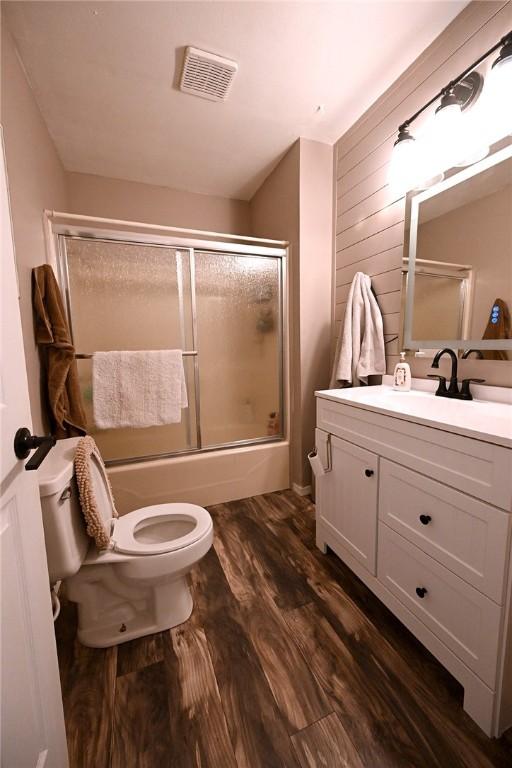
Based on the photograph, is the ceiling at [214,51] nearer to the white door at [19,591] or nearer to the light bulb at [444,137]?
the light bulb at [444,137]

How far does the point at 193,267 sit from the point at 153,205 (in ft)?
3.15

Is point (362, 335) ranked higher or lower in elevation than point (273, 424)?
higher

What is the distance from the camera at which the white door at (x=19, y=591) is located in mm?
515

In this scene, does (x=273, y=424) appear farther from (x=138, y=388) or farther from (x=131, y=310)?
(x=131, y=310)

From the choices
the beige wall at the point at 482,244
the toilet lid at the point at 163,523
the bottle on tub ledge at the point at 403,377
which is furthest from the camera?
the bottle on tub ledge at the point at 403,377

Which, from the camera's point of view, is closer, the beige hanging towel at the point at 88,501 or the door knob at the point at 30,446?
the door knob at the point at 30,446

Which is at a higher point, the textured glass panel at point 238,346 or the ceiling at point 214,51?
the ceiling at point 214,51

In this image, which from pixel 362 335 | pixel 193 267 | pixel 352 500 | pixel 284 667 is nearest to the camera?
pixel 284 667

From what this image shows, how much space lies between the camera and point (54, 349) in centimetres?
140

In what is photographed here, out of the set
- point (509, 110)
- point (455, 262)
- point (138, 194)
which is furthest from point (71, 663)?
point (138, 194)

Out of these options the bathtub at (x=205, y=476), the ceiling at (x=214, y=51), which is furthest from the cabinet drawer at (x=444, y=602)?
the ceiling at (x=214, y=51)

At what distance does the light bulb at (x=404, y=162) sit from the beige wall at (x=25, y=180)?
166cm

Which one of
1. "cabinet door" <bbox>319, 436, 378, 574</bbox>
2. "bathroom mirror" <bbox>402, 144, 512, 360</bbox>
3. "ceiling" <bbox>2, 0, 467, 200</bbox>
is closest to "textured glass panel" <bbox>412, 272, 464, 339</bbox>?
"bathroom mirror" <bbox>402, 144, 512, 360</bbox>

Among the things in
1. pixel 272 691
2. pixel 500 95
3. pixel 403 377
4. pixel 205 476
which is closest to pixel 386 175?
pixel 500 95
